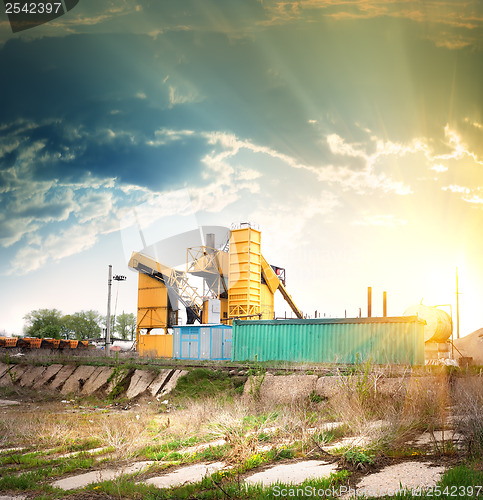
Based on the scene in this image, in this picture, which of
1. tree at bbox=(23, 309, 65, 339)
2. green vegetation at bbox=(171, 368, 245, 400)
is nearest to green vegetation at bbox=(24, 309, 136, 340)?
tree at bbox=(23, 309, 65, 339)

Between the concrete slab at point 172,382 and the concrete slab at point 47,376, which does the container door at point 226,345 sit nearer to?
the concrete slab at point 172,382

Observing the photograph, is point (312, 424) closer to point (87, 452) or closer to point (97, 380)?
point (87, 452)

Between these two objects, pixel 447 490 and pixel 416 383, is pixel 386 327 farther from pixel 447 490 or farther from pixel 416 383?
pixel 447 490

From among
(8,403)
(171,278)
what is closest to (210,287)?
(171,278)

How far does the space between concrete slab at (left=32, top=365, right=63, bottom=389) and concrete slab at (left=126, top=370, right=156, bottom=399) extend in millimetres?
7049

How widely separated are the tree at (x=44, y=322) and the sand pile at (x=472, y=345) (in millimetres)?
60385

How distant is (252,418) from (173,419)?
2604 millimetres

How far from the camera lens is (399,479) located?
284 inches

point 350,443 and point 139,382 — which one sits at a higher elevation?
point 350,443

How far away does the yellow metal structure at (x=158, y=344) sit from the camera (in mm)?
36128

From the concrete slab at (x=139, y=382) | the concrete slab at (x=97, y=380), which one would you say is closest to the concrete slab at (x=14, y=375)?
the concrete slab at (x=97, y=380)

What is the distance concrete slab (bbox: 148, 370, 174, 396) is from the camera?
20.9m

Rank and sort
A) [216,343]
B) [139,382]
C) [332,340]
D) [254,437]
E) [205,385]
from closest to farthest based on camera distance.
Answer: [254,437]
[205,385]
[332,340]
[139,382]
[216,343]

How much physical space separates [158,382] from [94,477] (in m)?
12.7
